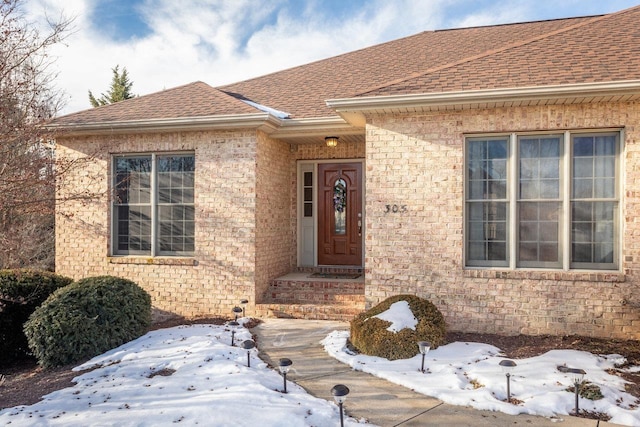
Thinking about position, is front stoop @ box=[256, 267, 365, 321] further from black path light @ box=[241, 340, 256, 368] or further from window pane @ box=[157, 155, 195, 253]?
black path light @ box=[241, 340, 256, 368]

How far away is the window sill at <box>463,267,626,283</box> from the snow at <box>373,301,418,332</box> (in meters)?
1.20

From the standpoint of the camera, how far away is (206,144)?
770cm

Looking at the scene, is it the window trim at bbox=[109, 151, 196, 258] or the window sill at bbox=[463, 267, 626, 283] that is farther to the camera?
the window trim at bbox=[109, 151, 196, 258]

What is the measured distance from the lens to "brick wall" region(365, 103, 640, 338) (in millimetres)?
5809

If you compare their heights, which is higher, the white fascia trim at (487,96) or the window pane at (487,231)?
the white fascia trim at (487,96)

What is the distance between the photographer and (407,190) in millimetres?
6562

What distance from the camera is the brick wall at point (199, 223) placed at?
7.57 metres

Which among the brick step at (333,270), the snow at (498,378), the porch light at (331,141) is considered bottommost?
the snow at (498,378)

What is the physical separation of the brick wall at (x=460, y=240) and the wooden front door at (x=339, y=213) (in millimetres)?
2417

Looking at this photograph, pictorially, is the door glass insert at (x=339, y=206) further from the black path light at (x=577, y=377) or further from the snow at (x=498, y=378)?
the black path light at (x=577, y=377)

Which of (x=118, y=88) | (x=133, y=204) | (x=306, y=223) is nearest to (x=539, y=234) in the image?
(x=306, y=223)

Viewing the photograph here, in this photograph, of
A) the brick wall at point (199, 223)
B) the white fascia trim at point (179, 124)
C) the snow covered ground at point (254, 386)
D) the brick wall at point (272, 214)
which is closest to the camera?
the snow covered ground at point (254, 386)

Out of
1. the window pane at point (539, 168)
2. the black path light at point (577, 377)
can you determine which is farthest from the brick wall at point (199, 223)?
the black path light at point (577, 377)

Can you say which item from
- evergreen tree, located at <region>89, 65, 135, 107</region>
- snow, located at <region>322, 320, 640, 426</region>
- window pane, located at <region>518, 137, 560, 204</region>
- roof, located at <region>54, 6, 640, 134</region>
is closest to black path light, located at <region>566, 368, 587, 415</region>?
snow, located at <region>322, 320, 640, 426</region>
